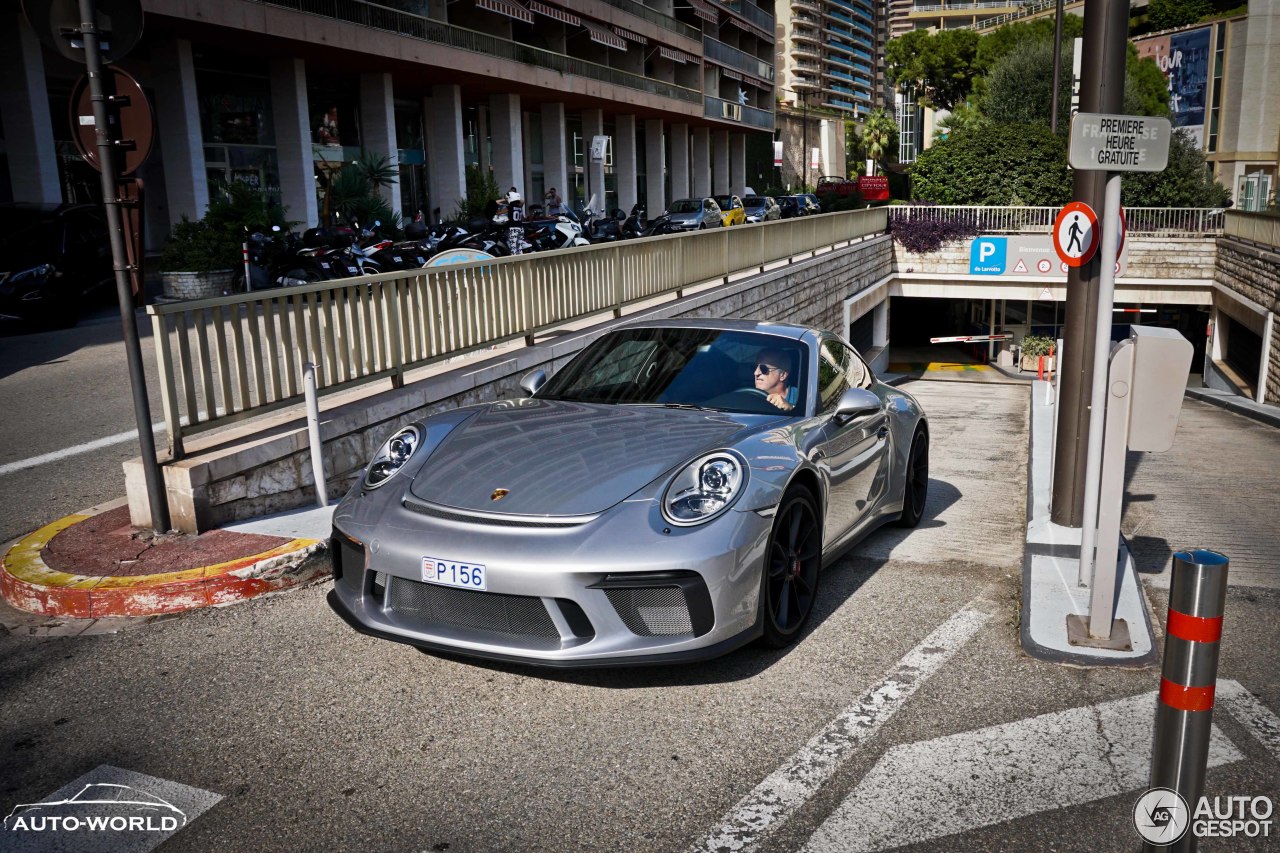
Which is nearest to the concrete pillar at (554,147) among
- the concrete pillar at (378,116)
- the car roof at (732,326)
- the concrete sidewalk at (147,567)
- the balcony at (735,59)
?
the concrete pillar at (378,116)

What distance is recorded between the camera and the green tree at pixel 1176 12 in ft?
225

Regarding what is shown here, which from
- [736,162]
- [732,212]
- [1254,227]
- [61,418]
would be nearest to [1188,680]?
[61,418]

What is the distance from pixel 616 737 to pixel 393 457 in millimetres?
1758

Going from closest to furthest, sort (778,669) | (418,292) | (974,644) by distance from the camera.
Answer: (778,669) → (974,644) → (418,292)

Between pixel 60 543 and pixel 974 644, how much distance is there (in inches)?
184

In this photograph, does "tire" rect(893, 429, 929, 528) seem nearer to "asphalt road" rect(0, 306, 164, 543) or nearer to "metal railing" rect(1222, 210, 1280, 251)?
"asphalt road" rect(0, 306, 164, 543)

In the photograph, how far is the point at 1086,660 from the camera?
182 inches

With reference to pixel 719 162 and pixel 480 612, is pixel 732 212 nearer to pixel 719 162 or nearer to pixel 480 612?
pixel 719 162

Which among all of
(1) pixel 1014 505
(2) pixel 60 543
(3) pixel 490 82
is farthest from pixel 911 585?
(3) pixel 490 82

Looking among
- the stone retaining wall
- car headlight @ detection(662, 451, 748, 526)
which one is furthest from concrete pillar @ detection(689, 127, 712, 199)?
car headlight @ detection(662, 451, 748, 526)

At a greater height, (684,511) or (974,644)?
(684,511)

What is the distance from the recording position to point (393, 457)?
16.2 ft

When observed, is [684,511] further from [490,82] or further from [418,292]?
[490,82]
